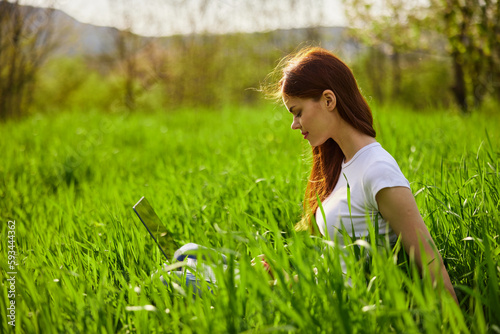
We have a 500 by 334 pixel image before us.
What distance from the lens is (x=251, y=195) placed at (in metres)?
3.00

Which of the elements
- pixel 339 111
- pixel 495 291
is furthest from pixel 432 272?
pixel 339 111

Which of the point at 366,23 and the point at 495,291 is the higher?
the point at 366,23

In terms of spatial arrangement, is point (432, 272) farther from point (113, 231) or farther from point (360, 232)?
point (113, 231)

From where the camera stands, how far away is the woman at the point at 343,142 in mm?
1648

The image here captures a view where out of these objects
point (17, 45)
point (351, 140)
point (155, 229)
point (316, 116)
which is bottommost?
point (155, 229)

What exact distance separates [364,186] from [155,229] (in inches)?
48.4

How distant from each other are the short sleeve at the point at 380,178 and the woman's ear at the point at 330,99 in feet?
1.23

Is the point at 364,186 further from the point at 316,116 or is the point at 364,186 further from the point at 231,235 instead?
the point at 231,235

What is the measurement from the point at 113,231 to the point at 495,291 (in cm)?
187

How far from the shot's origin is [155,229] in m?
2.33

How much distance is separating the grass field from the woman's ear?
61 cm

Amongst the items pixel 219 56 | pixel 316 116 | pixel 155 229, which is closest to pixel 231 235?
pixel 316 116

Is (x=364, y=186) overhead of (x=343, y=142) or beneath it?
beneath

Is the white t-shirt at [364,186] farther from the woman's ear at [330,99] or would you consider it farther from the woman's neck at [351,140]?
the woman's ear at [330,99]
